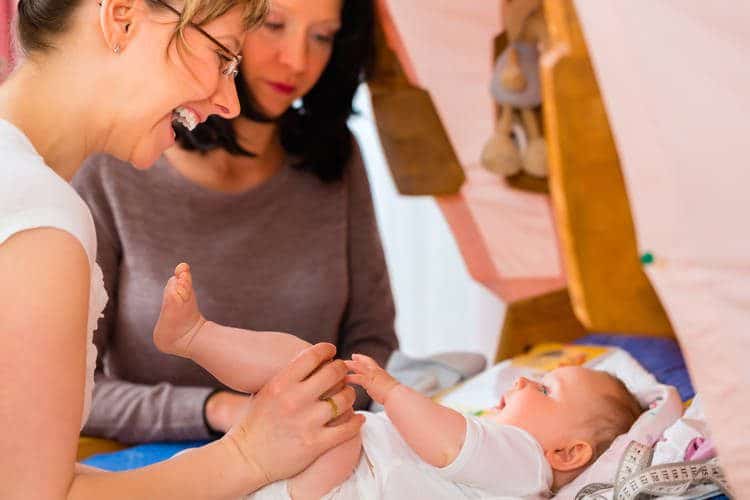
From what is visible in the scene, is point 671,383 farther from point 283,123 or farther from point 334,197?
point 283,123

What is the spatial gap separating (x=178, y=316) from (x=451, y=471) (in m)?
0.33

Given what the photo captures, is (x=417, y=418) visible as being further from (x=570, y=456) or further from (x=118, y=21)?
(x=118, y=21)

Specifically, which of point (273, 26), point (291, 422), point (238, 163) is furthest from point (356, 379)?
point (238, 163)

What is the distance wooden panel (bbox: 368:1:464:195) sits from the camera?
1.76m

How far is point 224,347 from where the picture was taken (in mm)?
914

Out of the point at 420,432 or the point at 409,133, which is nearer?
the point at 420,432

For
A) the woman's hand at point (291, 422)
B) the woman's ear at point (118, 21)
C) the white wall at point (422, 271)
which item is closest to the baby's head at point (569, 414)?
the woman's hand at point (291, 422)

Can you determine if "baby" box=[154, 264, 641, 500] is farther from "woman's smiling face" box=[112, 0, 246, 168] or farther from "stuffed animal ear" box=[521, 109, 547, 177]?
"stuffed animal ear" box=[521, 109, 547, 177]

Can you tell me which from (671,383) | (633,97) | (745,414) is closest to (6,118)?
(633,97)

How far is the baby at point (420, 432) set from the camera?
2.97ft

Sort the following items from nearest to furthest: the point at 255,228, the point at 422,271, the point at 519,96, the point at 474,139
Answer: the point at 255,228 < the point at 519,96 < the point at 474,139 < the point at 422,271

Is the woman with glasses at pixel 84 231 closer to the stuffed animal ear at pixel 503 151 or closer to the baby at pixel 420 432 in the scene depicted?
the baby at pixel 420 432

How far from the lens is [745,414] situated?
33.1 inches

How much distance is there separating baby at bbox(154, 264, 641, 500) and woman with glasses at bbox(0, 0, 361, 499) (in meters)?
0.05
